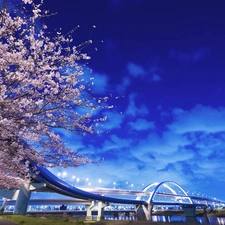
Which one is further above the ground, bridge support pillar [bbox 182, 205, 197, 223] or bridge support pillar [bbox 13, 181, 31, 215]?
bridge support pillar [bbox 182, 205, 197, 223]

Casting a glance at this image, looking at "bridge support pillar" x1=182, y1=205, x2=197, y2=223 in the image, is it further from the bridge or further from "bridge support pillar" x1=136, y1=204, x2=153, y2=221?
"bridge support pillar" x1=136, y1=204, x2=153, y2=221

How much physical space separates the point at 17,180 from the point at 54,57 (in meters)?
17.6

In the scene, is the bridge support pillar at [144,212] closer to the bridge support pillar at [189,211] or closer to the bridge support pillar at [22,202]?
the bridge support pillar at [189,211]

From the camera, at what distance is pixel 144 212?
7900cm

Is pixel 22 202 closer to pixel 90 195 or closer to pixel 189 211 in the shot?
pixel 90 195

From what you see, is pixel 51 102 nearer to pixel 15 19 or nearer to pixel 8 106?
pixel 8 106

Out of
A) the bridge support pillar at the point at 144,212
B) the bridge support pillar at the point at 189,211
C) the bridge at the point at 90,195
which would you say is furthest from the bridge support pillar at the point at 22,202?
the bridge support pillar at the point at 189,211

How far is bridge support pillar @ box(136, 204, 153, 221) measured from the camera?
76.4 meters

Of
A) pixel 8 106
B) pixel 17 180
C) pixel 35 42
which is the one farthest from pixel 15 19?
pixel 17 180

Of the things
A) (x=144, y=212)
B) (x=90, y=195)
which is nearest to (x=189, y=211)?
(x=144, y=212)

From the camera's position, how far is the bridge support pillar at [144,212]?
76450 millimetres

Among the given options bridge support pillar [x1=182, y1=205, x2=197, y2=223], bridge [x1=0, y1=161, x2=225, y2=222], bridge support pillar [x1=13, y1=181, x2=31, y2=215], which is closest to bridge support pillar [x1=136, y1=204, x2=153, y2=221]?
bridge [x1=0, y1=161, x2=225, y2=222]

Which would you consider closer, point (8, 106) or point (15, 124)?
point (8, 106)

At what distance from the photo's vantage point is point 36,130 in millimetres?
7516
